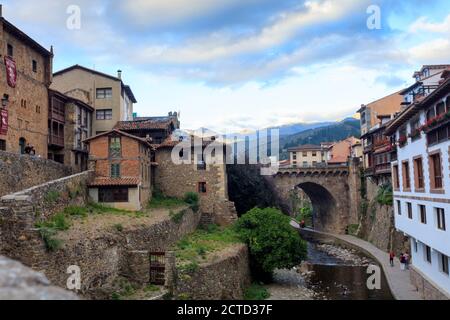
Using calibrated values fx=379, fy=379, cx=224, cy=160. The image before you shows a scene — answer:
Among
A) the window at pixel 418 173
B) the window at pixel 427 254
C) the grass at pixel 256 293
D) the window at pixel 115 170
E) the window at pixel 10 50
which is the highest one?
the window at pixel 10 50

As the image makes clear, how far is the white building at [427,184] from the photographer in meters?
18.9

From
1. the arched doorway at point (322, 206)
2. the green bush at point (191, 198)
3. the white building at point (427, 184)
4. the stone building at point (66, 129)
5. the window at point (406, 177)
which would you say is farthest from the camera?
the arched doorway at point (322, 206)

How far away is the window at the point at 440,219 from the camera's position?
19972 mm

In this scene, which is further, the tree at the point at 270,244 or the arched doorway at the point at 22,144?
the arched doorway at the point at 22,144

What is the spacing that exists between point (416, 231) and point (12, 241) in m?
23.2

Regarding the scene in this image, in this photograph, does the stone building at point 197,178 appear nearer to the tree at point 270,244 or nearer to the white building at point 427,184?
the tree at point 270,244

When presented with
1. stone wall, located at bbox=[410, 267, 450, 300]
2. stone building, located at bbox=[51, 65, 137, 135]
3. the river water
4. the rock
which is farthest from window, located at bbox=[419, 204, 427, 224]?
stone building, located at bbox=[51, 65, 137, 135]

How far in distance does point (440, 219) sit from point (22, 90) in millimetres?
31757

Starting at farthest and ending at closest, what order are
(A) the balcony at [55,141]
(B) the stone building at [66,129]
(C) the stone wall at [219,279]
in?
(B) the stone building at [66,129] → (A) the balcony at [55,141] → (C) the stone wall at [219,279]

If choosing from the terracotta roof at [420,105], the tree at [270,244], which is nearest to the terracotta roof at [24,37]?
the tree at [270,244]

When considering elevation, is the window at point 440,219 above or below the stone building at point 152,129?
below

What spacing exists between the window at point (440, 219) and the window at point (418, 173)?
2790 millimetres

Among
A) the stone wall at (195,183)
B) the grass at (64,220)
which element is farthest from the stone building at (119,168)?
the stone wall at (195,183)
